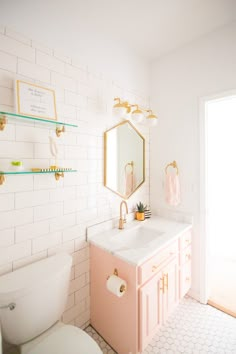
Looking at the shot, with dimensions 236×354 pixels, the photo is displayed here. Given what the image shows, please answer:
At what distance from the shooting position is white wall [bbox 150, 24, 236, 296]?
176cm

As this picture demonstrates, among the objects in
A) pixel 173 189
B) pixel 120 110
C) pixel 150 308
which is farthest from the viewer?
pixel 173 189

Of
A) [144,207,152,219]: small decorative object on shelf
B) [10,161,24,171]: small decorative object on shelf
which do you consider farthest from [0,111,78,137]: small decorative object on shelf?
[144,207,152,219]: small decorative object on shelf

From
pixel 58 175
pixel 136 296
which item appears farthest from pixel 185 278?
pixel 58 175

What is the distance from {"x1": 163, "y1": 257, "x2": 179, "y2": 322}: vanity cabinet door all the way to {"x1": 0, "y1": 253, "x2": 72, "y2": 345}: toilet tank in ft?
2.67

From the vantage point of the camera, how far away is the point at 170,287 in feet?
5.27

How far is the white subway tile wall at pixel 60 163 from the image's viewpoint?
3.86 feet

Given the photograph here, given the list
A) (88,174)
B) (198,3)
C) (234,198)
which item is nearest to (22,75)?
(88,174)

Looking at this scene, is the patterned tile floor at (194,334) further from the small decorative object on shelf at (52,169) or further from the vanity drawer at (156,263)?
the small decorative object on shelf at (52,169)

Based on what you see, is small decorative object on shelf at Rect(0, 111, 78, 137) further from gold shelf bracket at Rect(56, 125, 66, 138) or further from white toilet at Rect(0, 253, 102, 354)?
white toilet at Rect(0, 253, 102, 354)

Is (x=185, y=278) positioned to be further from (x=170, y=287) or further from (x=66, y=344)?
(x=66, y=344)

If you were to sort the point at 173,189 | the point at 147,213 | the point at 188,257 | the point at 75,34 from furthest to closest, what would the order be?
the point at 147,213 → the point at 173,189 → the point at 188,257 → the point at 75,34

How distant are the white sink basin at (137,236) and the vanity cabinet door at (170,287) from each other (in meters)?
0.28

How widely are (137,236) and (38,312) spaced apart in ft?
3.48

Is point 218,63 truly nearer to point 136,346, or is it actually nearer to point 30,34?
point 30,34
